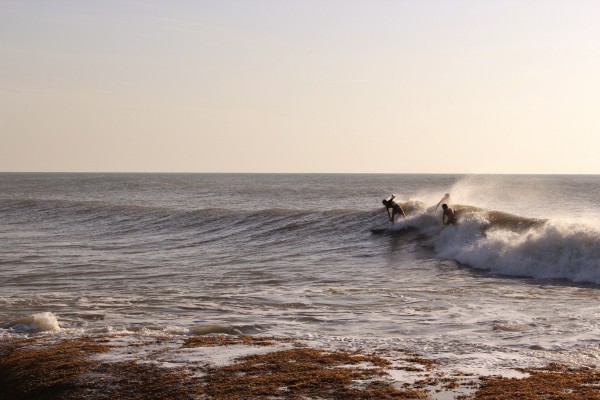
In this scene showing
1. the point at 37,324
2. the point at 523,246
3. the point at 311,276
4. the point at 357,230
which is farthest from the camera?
the point at 357,230

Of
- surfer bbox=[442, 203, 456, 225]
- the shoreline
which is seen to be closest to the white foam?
the shoreline

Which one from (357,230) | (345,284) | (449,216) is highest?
(449,216)

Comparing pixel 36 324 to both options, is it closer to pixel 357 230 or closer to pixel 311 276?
pixel 311 276

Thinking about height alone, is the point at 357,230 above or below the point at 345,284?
above

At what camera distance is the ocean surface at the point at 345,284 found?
10727 millimetres

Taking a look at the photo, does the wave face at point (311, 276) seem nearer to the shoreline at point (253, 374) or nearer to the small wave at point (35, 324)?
the small wave at point (35, 324)

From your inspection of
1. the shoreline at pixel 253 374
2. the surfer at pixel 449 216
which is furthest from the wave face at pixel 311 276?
the shoreline at pixel 253 374

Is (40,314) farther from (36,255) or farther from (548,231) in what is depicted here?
(548,231)

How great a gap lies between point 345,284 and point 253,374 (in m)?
8.06

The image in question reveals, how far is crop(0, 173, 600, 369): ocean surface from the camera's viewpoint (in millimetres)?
10727

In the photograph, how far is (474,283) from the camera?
1600 cm

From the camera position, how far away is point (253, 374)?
8.12 m

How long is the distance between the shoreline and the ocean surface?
793 mm

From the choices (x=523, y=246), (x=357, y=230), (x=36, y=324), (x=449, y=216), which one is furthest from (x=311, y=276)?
(x=357, y=230)
